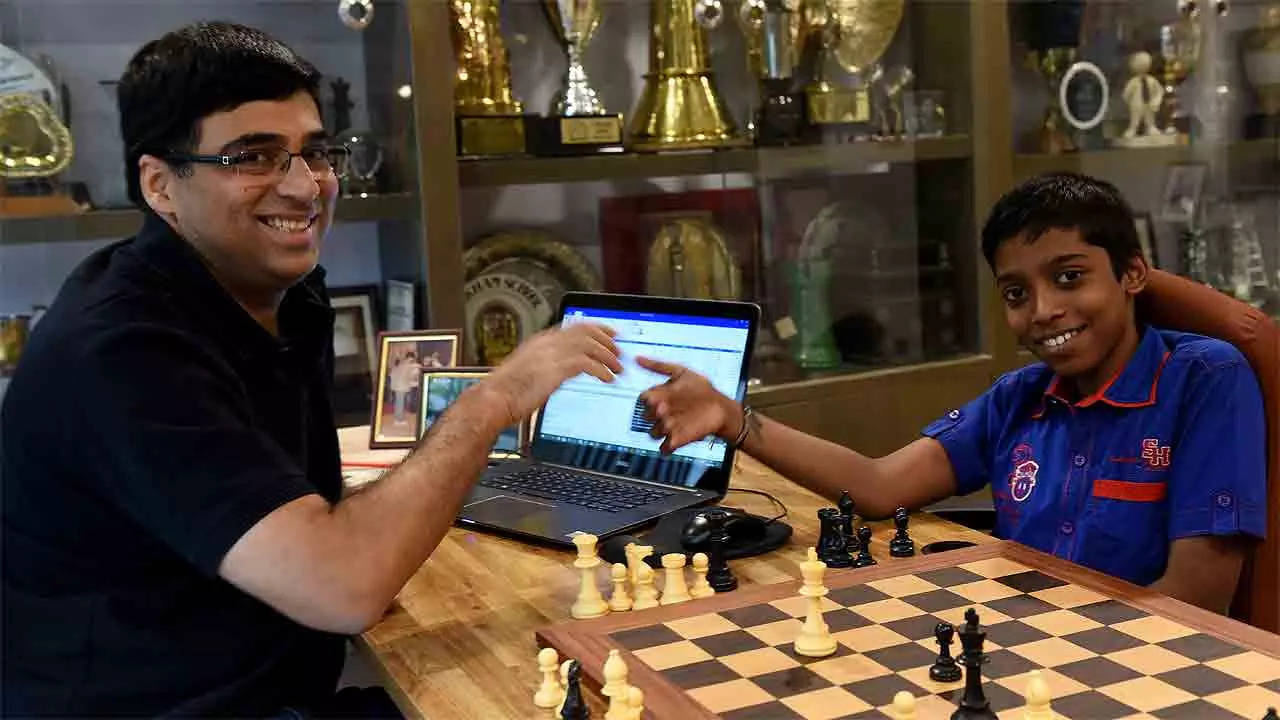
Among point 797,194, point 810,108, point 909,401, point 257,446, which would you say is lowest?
point 909,401

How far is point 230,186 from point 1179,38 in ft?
10.3

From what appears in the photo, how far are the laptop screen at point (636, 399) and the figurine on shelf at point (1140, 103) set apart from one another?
2.32 metres

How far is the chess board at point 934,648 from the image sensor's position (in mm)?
1077

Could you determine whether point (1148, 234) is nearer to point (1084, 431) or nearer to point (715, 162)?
point (715, 162)

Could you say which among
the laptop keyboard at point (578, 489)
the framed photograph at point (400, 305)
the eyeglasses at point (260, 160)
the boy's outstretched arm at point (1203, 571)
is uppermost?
the eyeglasses at point (260, 160)

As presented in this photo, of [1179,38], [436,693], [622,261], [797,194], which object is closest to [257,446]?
[436,693]

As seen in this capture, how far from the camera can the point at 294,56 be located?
1609 mm

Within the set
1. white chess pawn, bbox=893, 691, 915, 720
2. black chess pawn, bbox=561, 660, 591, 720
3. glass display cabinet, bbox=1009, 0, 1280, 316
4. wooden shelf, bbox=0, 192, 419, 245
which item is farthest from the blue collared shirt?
glass display cabinet, bbox=1009, 0, 1280, 316

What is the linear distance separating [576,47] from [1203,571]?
6.99ft

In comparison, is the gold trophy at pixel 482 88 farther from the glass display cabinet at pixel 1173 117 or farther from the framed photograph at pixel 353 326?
the glass display cabinet at pixel 1173 117

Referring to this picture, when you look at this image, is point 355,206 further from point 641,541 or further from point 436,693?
point 436,693

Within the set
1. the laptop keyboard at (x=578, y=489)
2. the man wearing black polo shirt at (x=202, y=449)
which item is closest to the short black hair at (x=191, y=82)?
the man wearing black polo shirt at (x=202, y=449)

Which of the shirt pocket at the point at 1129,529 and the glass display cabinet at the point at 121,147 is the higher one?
the glass display cabinet at the point at 121,147

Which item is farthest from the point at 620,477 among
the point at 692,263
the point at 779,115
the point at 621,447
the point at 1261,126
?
the point at 1261,126
